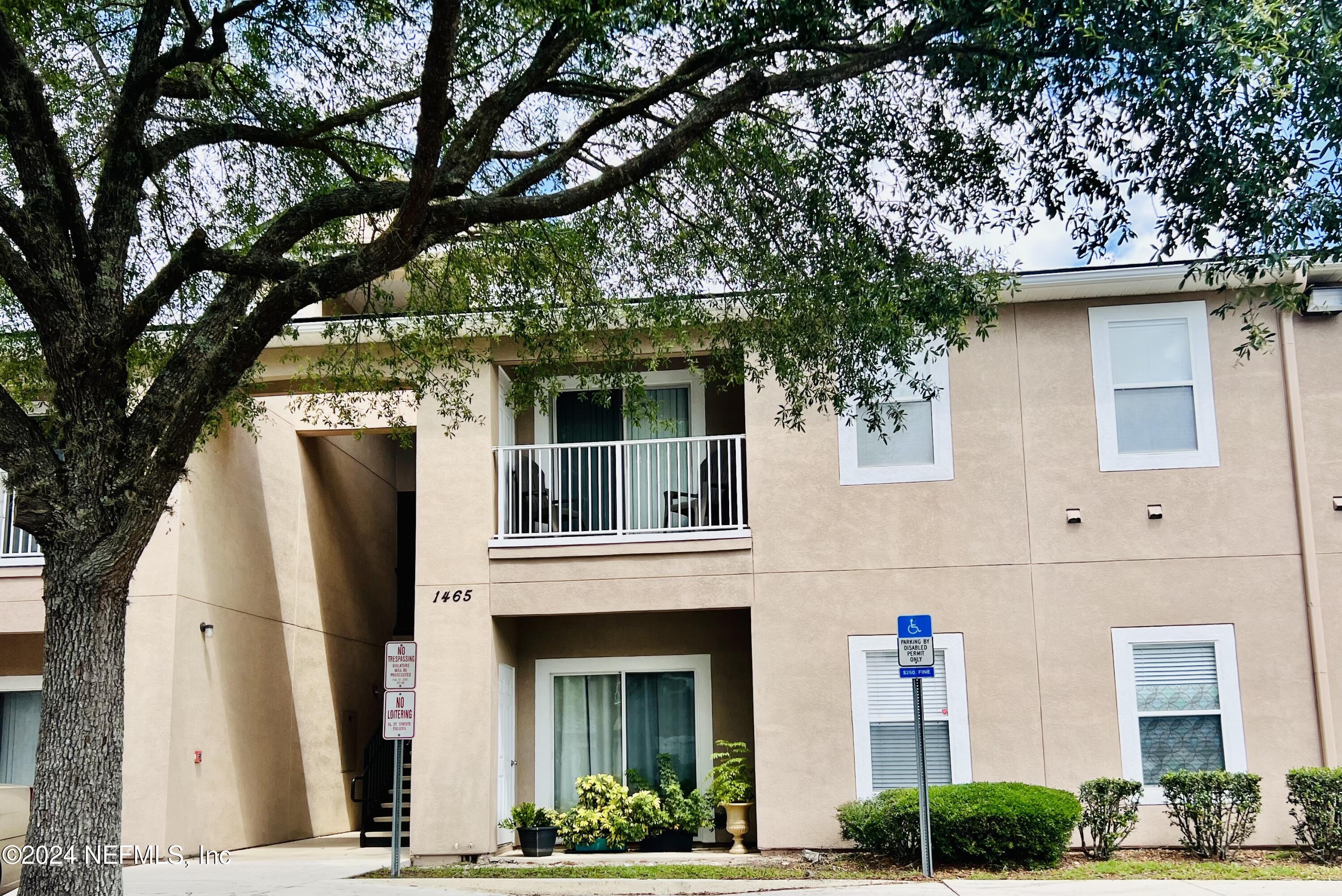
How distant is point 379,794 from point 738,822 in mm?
5738

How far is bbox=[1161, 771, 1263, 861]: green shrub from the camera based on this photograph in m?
12.1

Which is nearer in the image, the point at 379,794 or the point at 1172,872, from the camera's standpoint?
the point at 1172,872

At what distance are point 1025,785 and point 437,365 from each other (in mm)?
7731

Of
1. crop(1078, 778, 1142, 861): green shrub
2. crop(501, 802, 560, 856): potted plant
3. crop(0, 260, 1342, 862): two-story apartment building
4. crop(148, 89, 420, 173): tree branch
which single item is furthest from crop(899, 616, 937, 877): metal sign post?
crop(148, 89, 420, 173): tree branch

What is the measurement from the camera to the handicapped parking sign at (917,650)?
11477mm

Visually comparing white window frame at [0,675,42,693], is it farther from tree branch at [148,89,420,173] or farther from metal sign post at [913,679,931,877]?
metal sign post at [913,679,931,877]

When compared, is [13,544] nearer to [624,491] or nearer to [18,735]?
[18,735]

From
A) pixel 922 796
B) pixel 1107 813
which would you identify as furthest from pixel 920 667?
pixel 1107 813

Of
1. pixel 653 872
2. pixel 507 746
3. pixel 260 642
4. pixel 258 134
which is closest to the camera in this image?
pixel 258 134

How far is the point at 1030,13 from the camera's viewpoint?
22.7 ft

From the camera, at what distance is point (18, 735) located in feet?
49.2

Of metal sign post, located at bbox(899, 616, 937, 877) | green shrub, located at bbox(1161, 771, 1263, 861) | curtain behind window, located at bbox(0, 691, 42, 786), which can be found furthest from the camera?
curtain behind window, located at bbox(0, 691, 42, 786)

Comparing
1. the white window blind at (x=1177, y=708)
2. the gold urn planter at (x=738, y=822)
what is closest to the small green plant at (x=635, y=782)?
the gold urn planter at (x=738, y=822)

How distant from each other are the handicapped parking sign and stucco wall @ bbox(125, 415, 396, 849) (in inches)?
268
